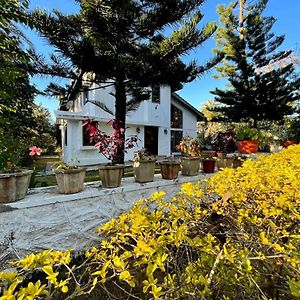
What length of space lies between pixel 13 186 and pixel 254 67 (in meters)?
12.8

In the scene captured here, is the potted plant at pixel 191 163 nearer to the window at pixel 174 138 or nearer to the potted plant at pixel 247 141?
the potted plant at pixel 247 141

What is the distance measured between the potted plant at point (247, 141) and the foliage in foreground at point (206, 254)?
6264 mm

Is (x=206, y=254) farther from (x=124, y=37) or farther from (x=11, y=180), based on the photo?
(x=124, y=37)

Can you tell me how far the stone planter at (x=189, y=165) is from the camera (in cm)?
464

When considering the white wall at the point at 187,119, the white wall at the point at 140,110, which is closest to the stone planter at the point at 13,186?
the white wall at the point at 140,110

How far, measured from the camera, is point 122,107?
560 cm

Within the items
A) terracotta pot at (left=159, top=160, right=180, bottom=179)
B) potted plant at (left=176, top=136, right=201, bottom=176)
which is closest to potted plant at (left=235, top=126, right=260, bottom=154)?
potted plant at (left=176, top=136, right=201, bottom=176)

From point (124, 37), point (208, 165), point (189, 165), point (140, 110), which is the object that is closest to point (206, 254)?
point (189, 165)

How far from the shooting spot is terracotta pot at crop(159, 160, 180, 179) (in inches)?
165

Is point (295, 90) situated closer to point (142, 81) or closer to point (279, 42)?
point (279, 42)

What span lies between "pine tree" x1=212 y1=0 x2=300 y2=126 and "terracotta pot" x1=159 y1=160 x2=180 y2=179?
31.4 ft

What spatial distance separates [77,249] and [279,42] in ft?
44.8

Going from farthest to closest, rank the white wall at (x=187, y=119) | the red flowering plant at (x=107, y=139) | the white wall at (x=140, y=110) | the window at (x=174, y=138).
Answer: the white wall at (x=187, y=119), the window at (x=174, y=138), the white wall at (x=140, y=110), the red flowering plant at (x=107, y=139)

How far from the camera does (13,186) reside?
104 inches
